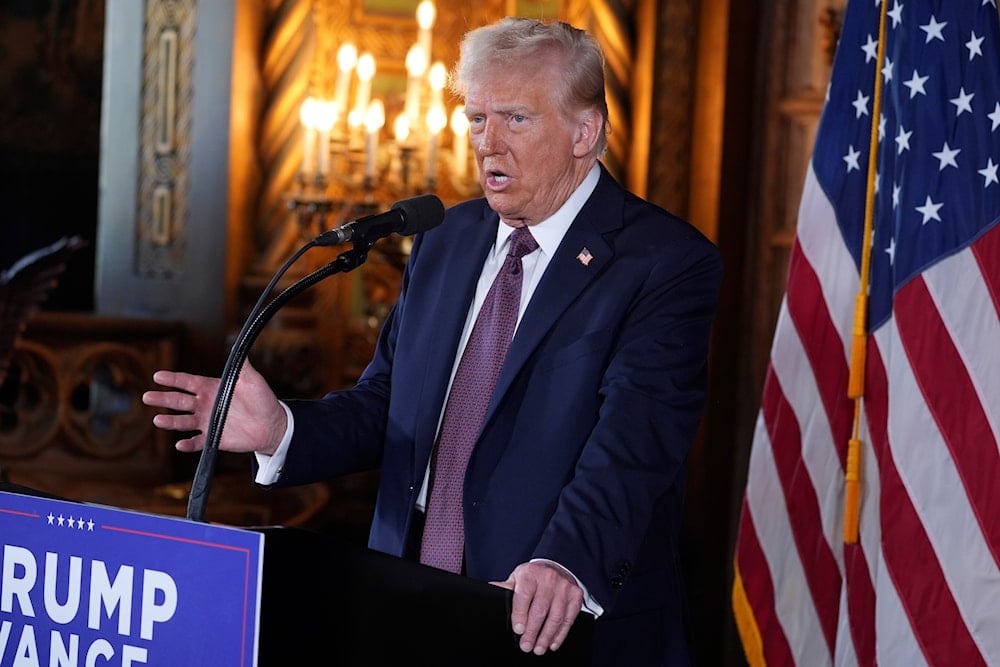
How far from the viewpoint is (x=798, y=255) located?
3.20 meters

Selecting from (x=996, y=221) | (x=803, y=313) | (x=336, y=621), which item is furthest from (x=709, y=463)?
(x=336, y=621)

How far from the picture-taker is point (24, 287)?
3770mm

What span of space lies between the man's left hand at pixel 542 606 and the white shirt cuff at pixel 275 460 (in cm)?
53

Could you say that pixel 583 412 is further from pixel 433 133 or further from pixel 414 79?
pixel 414 79

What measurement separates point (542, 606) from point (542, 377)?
54cm

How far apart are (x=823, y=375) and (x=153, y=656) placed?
2.00 meters

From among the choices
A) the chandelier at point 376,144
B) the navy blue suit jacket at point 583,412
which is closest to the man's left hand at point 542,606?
the navy blue suit jacket at point 583,412

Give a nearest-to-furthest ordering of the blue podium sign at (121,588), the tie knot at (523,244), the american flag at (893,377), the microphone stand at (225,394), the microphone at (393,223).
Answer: the blue podium sign at (121,588)
the microphone stand at (225,394)
the microphone at (393,223)
the tie knot at (523,244)
the american flag at (893,377)

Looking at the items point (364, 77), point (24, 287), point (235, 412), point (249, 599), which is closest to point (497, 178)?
point (235, 412)

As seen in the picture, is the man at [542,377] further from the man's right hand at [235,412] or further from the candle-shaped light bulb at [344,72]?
the candle-shaped light bulb at [344,72]

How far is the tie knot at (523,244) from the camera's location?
2.16m

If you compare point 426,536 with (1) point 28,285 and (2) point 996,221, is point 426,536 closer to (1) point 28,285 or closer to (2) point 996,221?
(2) point 996,221

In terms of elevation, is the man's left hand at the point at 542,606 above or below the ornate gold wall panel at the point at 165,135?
below

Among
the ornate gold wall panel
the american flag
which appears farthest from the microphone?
the ornate gold wall panel
